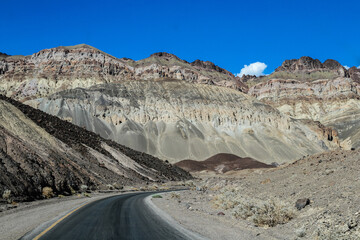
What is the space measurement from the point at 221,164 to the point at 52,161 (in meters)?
79.5

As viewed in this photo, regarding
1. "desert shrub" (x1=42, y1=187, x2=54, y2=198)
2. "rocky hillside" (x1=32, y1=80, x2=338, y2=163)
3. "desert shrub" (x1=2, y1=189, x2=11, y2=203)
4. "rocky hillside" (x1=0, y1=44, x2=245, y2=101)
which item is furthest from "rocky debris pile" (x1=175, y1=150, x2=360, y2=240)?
"rocky hillside" (x1=0, y1=44, x2=245, y2=101)

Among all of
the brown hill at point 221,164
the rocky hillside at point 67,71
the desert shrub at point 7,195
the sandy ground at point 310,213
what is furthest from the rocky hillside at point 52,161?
the rocky hillside at point 67,71

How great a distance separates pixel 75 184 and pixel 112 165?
17693 mm

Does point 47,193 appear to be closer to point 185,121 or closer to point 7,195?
point 7,195

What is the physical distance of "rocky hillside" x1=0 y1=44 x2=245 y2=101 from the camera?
170m

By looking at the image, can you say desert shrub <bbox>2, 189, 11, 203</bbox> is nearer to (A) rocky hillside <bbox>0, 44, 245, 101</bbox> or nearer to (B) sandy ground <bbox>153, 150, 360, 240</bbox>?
(B) sandy ground <bbox>153, 150, 360, 240</bbox>

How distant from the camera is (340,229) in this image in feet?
22.5

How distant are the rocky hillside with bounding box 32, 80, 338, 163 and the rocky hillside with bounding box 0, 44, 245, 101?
30.0 meters

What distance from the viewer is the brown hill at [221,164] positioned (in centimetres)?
9906

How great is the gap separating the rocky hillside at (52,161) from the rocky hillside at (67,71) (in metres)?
121

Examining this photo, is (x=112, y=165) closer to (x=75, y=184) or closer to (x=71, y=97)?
(x=75, y=184)

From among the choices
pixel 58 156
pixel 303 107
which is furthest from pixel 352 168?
pixel 303 107

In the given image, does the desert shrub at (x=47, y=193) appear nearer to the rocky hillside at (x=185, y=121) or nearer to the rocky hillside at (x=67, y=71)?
the rocky hillside at (x=185, y=121)

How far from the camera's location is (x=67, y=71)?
182m
